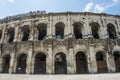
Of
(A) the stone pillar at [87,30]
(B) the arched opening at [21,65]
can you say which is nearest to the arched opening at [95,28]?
(A) the stone pillar at [87,30]

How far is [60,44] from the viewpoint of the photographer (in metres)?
18.2

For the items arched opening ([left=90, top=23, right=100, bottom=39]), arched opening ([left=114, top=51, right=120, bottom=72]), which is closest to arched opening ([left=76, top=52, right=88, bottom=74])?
arched opening ([left=114, top=51, right=120, bottom=72])

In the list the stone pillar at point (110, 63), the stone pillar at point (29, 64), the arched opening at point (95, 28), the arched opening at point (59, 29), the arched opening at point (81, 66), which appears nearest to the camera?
the stone pillar at point (29, 64)

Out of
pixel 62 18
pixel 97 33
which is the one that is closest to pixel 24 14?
pixel 62 18

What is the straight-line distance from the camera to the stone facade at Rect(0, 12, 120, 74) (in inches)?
701

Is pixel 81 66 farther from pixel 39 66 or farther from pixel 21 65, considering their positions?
pixel 21 65

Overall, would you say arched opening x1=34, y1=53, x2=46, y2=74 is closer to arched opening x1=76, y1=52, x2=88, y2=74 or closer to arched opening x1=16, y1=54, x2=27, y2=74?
arched opening x1=16, y1=54, x2=27, y2=74

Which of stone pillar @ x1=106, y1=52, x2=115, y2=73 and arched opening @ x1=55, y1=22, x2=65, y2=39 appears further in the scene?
arched opening @ x1=55, y1=22, x2=65, y2=39

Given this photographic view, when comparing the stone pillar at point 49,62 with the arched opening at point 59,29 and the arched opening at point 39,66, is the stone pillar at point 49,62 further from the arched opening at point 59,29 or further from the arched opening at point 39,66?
the arched opening at point 59,29

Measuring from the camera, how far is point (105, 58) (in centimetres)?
1830

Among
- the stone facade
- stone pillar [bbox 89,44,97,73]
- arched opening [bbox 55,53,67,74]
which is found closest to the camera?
stone pillar [bbox 89,44,97,73]

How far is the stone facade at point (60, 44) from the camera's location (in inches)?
701

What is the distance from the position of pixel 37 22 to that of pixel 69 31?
4.54 metres

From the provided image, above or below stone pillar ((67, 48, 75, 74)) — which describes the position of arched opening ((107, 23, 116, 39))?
above
